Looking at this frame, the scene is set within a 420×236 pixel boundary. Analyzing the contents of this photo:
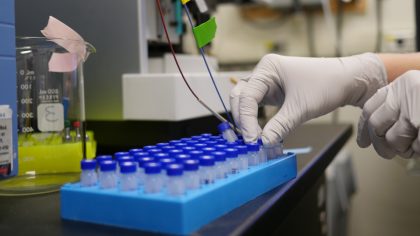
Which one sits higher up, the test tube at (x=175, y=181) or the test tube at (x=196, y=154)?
the test tube at (x=196, y=154)

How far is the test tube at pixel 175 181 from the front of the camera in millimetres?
515

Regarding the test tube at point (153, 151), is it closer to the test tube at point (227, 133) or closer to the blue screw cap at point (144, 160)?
the blue screw cap at point (144, 160)

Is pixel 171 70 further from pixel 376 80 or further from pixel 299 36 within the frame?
pixel 299 36

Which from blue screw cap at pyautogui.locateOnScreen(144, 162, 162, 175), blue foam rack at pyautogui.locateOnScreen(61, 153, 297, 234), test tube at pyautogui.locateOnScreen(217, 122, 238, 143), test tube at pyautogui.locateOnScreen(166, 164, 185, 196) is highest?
test tube at pyautogui.locateOnScreen(217, 122, 238, 143)

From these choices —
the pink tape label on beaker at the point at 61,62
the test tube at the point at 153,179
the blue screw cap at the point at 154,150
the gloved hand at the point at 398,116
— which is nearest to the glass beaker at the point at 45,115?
the pink tape label on beaker at the point at 61,62

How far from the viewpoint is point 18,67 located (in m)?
0.83

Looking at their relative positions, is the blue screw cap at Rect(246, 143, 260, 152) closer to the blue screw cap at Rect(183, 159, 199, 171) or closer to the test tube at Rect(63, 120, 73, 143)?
the blue screw cap at Rect(183, 159, 199, 171)

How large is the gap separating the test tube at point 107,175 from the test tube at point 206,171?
0.12 meters

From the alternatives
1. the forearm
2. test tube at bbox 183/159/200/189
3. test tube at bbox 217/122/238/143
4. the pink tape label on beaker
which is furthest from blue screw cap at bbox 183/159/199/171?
the forearm

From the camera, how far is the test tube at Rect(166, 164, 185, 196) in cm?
51

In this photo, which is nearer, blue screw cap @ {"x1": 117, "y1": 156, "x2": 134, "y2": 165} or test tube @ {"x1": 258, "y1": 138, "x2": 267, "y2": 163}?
blue screw cap @ {"x1": 117, "y1": 156, "x2": 134, "y2": 165}

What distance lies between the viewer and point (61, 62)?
0.84m

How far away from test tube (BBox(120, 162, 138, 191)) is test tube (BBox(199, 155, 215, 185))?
9 cm

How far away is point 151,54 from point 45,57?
62 centimetres
